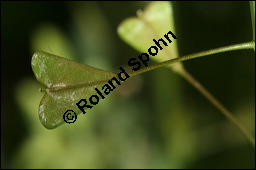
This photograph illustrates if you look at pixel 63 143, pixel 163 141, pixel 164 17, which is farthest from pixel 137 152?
pixel 164 17

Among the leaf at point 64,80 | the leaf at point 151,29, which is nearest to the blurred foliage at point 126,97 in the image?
the leaf at point 151,29

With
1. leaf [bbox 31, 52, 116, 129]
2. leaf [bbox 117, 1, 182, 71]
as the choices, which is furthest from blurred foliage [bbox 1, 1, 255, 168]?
leaf [bbox 31, 52, 116, 129]

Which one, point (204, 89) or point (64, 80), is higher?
point (204, 89)

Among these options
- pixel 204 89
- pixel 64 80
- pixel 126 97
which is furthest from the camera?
pixel 126 97

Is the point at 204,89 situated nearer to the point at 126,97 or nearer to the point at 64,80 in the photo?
the point at 64,80

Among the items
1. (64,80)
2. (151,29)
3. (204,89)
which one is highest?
(151,29)

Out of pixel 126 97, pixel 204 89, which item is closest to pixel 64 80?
pixel 204 89
